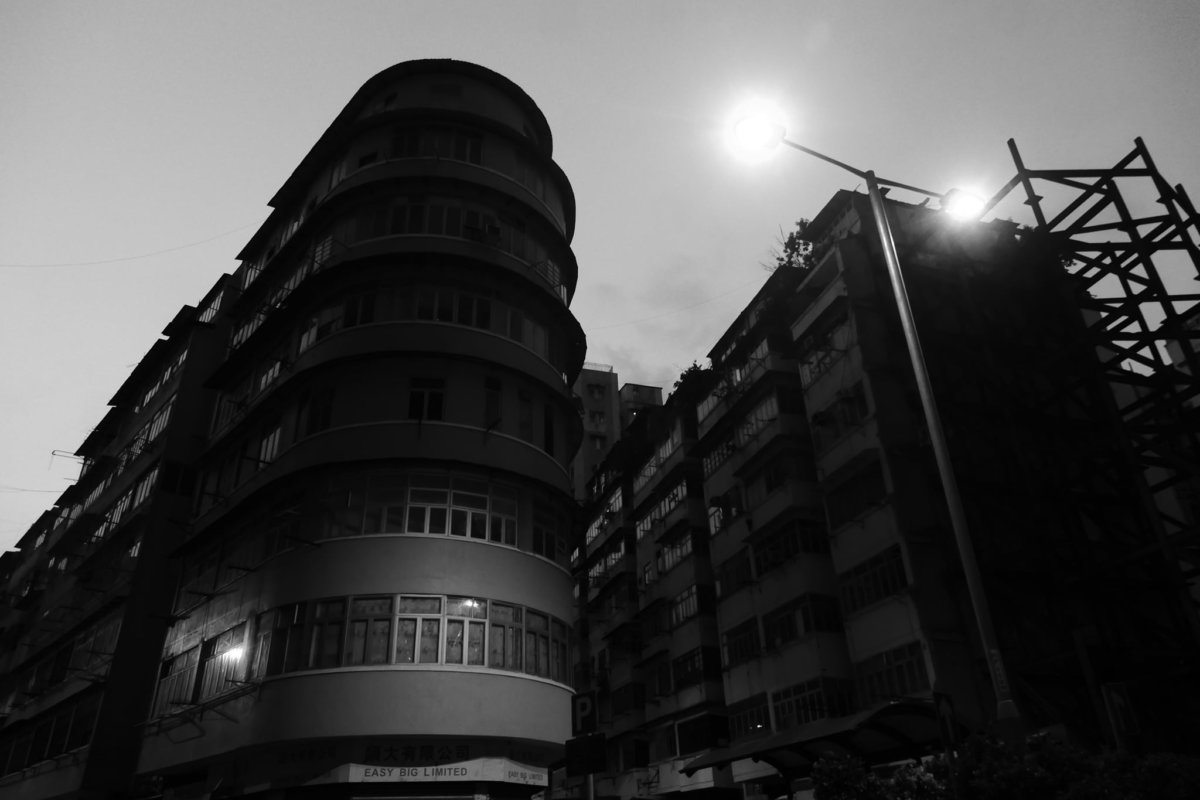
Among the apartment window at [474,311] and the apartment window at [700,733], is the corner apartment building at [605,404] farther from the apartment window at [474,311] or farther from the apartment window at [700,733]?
the apartment window at [474,311]

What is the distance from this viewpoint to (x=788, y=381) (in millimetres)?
39062

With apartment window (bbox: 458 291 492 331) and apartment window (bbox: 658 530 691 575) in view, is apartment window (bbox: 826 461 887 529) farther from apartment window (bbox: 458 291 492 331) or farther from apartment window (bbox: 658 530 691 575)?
apartment window (bbox: 458 291 492 331)

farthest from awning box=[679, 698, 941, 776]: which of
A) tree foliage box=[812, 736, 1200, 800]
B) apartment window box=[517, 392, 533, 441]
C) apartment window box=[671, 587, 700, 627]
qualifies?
apartment window box=[671, 587, 700, 627]

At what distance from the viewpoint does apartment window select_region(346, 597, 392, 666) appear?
71.9 feet

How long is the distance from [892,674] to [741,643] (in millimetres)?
9923

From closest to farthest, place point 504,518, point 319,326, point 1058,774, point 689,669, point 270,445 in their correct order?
point 1058,774, point 504,518, point 319,326, point 270,445, point 689,669

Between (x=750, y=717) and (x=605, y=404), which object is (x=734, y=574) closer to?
(x=750, y=717)

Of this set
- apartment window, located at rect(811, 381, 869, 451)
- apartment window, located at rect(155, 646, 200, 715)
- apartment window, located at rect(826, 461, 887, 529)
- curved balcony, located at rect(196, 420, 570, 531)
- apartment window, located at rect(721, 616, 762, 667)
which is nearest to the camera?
curved balcony, located at rect(196, 420, 570, 531)

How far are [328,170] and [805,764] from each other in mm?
26221

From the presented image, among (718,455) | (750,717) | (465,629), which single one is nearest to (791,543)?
(750,717)

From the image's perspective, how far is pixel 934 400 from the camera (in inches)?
607

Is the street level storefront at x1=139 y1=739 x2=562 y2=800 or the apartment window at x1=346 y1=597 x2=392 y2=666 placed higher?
the apartment window at x1=346 y1=597 x2=392 y2=666

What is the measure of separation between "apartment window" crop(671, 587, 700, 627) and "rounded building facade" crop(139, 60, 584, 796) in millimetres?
17152

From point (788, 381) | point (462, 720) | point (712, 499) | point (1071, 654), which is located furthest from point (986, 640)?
point (712, 499)
